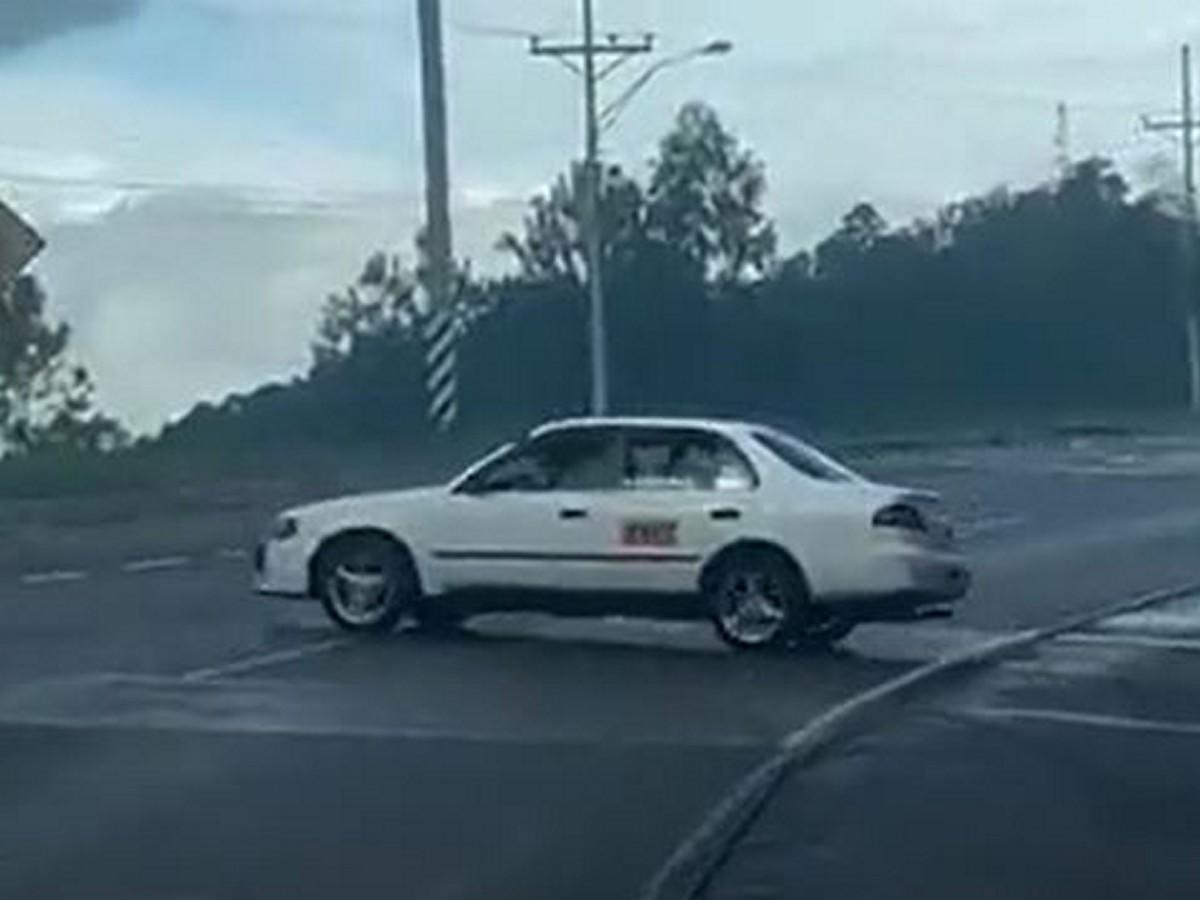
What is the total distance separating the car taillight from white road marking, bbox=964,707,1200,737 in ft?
14.0

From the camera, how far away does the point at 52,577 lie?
116ft

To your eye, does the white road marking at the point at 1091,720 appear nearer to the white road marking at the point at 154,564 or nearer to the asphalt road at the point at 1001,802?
the asphalt road at the point at 1001,802

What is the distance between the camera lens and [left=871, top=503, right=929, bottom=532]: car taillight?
26.4 m

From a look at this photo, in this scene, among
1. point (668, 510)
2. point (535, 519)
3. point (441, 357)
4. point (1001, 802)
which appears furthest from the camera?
point (441, 357)

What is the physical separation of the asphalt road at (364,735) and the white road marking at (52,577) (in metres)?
0.09

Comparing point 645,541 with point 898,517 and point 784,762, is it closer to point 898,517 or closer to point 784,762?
point 898,517

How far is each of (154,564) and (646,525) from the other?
11882 millimetres

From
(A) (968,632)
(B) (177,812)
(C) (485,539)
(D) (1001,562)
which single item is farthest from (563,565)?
(D) (1001,562)

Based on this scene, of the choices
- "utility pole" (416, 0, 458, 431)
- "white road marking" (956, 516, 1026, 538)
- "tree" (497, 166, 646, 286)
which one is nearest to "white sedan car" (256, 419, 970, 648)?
"white road marking" (956, 516, 1026, 538)

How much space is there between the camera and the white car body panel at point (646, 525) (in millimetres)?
26328

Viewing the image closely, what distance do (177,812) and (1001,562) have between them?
76.3ft

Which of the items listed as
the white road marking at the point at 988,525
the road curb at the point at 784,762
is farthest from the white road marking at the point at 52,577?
the white road marking at the point at 988,525

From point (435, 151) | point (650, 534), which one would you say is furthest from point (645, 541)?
point (435, 151)

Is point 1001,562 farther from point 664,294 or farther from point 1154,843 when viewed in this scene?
point 664,294
